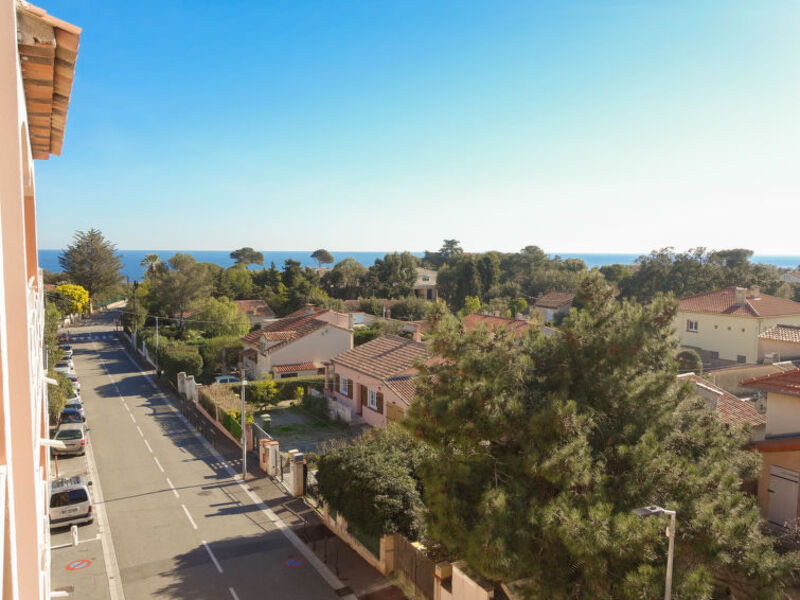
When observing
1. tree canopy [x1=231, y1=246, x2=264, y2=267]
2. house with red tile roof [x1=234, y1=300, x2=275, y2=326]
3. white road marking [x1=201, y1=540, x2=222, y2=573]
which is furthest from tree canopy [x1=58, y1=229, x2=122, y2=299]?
tree canopy [x1=231, y1=246, x2=264, y2=267]

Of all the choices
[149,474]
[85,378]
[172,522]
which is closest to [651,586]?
[172,522]

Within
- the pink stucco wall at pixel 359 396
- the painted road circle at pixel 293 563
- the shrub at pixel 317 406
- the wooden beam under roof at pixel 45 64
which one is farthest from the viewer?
the shrub at pixel 317 406

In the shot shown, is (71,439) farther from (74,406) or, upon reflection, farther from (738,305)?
(738,305)

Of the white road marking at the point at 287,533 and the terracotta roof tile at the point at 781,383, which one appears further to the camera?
the white road marking at the point at 287,533

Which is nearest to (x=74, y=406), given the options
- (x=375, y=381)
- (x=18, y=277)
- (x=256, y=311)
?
(x=375, y=381)

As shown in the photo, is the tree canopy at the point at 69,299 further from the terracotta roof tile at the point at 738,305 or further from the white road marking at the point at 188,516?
the terracotta roof tile at the point at 738,305

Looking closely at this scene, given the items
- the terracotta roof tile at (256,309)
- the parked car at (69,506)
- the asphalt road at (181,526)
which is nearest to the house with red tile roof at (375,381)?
the asphalt road at (181,526)
